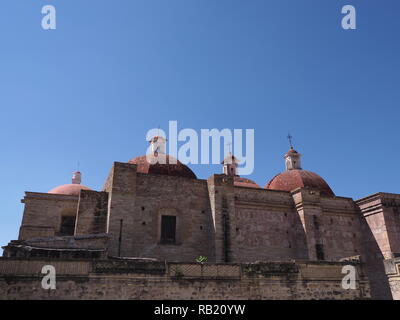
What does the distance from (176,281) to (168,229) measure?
6006mm

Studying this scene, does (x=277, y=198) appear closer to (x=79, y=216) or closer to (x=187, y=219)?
(x=187, y=219)

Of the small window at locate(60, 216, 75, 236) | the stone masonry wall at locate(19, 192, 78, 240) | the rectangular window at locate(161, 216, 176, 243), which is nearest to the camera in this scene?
the rectangular window at locate(161, 216, 176, 243)

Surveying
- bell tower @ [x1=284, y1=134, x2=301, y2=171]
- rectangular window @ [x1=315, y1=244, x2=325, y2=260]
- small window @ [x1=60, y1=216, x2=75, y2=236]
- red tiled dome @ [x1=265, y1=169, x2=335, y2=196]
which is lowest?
rectangular window @ [x1=315, y1=244, x2=325, y2=260]

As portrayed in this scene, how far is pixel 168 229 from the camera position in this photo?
691 inches

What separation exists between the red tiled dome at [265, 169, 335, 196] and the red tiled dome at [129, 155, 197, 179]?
6.28 m

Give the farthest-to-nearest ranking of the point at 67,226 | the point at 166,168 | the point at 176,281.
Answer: the point at 166,168
the point at 67,226
the point at 176,281

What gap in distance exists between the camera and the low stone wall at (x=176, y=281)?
1063 cm

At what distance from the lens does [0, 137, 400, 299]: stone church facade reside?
15984mm

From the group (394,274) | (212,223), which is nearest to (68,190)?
(212,223)
